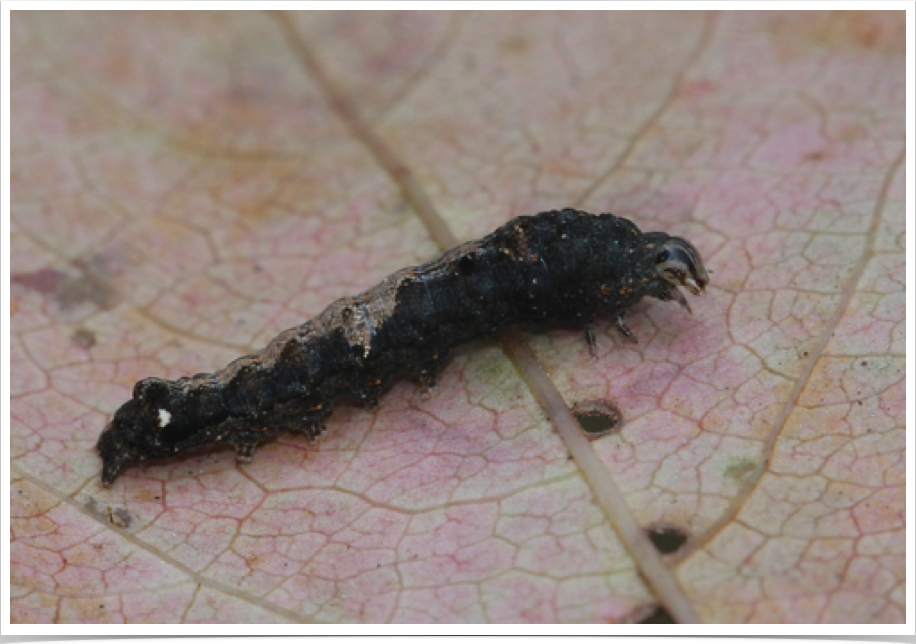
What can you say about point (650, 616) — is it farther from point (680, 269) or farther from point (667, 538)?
point (680, 269)

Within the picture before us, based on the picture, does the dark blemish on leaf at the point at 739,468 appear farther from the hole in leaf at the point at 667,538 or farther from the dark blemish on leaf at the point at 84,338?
the dark blemish on leaf at the point at 84,338

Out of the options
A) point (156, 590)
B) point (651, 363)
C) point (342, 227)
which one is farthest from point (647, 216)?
point (156, 590)

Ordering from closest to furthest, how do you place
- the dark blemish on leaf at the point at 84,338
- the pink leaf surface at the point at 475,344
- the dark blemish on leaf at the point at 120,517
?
the pink leaf surface at the point at 475,344 → the dark blemish on leaf at the point at 120,517 → the dark blemish on leaf at the point at 84,338

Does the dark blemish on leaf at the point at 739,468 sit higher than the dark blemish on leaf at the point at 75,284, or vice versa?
the dark blemish on leaf at the point at 75,284

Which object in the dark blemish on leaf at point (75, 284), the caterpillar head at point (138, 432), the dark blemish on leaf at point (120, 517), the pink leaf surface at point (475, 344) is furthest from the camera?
the dark blemish on leaf at point (75, 284)

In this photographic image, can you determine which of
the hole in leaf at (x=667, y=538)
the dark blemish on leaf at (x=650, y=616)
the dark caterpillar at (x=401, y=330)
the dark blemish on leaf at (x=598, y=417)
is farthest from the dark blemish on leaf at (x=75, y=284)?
the dark blemish on leaf at (x=650, y=616)

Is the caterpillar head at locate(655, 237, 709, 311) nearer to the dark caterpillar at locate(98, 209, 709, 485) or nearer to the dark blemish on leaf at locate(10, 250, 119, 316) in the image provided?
the dark caterpillar at locate(98, 209, 709, 485)

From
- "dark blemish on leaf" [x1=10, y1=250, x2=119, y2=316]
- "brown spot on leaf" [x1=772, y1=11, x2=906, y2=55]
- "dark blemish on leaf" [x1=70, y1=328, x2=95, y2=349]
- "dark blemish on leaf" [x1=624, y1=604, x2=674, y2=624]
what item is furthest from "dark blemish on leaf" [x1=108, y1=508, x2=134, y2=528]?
"brown spot on leaf" [x1=772, y1=11, x2=906, y2=55]
